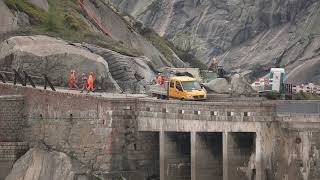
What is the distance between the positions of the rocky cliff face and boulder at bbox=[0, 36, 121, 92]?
255 feet

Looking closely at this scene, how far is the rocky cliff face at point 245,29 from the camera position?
154m

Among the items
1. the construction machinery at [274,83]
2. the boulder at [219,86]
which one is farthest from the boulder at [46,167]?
the construction machinery at [274,83]

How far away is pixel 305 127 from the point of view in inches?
1635

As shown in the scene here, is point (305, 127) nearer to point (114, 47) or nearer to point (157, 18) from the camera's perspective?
point (114, 47)

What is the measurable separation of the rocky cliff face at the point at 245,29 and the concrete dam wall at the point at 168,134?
87.6 metres

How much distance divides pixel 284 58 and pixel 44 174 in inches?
4278

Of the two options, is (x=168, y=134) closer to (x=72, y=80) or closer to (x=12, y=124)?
(x=12, y=124)

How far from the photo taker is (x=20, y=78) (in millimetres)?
60625

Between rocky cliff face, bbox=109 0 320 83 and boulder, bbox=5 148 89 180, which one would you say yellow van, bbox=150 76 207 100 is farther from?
rocky cliff face, bbox=109 0 320 83

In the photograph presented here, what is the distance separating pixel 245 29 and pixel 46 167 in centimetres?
12701

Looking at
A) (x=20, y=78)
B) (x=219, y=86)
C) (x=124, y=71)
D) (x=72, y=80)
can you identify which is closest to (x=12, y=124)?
(x=20, y=78)

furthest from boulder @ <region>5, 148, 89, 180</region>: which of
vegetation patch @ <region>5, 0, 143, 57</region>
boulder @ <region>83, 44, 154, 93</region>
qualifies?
vegetation patch @ <region>5, 0, 143, 57</region>

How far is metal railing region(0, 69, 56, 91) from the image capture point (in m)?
57.9

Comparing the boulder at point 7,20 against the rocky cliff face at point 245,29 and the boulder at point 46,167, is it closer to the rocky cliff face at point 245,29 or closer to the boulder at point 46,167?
the boulder at point 46,167
